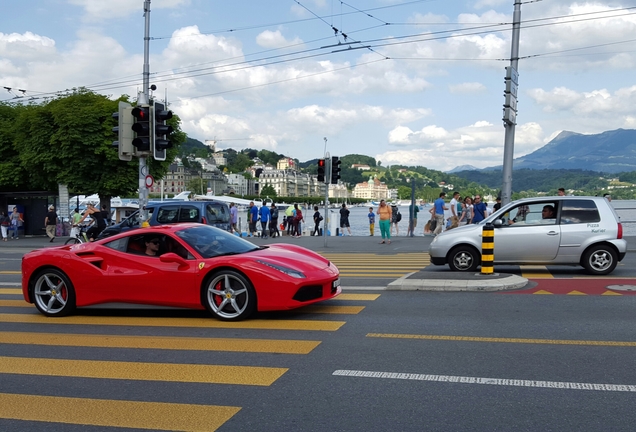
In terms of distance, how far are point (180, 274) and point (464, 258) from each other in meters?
6.79

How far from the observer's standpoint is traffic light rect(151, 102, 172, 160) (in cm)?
1627

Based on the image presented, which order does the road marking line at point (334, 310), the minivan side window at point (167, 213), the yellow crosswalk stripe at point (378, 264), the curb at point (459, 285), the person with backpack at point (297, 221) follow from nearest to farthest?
the road marking line at point (334, 310), the curb at point (459, 285), the yellow crosswalk stripe at point (378, 264), the minivan side window at point (167, 213), the person with backpack at point (297, 221)

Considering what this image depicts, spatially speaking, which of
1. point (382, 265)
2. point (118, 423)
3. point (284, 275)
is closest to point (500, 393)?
point (118, 423)

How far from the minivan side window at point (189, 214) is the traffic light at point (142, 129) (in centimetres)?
575

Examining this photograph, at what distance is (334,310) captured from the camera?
30.2ft

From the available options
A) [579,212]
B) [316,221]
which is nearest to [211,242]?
[579,212]

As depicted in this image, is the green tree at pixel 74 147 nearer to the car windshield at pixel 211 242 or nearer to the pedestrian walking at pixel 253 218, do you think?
the pedestrian walking at pixel 253 218

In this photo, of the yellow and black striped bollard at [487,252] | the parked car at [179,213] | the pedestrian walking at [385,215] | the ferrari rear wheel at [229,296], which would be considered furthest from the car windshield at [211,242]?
the pedestrian walking at [385,215]

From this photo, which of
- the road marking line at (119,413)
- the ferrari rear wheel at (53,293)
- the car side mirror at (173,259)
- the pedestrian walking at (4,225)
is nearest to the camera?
the road marking line at (119,413)

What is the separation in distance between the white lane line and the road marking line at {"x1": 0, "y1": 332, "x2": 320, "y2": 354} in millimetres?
1080

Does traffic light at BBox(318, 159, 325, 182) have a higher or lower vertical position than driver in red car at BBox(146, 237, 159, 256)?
higher

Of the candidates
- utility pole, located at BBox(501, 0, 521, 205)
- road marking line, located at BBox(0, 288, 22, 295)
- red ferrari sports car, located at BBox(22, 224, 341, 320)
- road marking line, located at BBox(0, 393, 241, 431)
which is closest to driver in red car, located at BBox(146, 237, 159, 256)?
red ferrari sports car, located at BBox(22, 224, 341, 320)

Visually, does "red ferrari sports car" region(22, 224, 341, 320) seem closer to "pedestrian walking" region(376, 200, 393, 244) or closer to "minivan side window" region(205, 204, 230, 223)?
"minivan side window" region(205, 204, 230, 223)

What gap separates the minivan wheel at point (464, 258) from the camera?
43.8 ft
